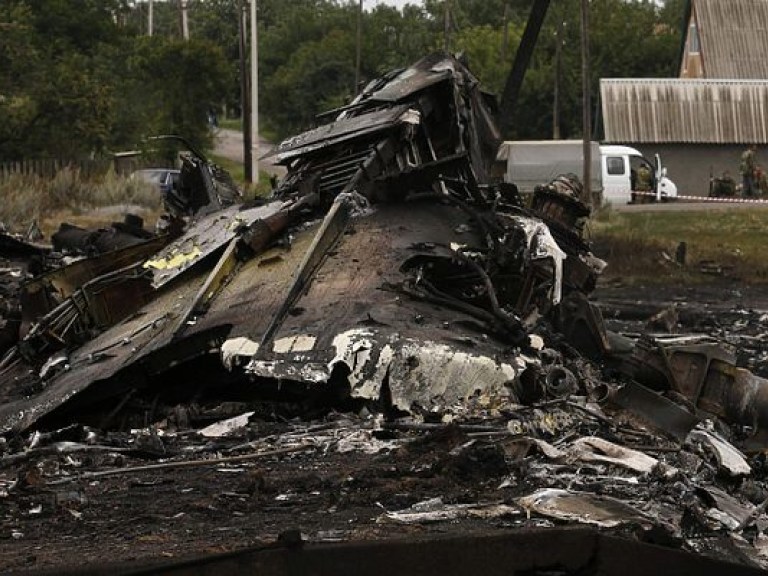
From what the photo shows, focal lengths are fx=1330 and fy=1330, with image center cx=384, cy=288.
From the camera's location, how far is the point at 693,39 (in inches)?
1938

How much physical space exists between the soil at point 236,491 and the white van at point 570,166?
25.4 metres

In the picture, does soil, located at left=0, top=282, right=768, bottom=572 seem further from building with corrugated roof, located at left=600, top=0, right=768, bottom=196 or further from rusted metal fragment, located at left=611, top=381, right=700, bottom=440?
building with corrugated roof, located at left=600, top=0, right=768, bottom=196

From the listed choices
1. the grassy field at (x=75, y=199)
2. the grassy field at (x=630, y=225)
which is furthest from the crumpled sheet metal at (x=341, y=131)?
the grassy field at (x=75, y=199)

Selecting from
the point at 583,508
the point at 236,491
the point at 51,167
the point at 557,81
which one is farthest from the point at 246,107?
the point at 583,508

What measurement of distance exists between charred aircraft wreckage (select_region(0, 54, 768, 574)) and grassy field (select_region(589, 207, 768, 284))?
12.3m

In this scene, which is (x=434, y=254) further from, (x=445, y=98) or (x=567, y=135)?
(x=567, y=135)

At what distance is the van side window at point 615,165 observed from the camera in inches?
1275

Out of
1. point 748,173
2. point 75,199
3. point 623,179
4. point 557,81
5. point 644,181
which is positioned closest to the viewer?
point 75,199

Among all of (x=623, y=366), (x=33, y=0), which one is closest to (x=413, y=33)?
(x=33, y=0)

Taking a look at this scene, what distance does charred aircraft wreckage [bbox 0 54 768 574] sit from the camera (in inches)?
254

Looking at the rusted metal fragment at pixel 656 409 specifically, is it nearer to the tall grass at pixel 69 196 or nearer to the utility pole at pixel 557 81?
the tall grass at pixel 69 196

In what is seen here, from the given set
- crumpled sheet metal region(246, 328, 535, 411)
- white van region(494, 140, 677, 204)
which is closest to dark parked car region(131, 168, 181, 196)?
white van region(494, 140, 677, 204)

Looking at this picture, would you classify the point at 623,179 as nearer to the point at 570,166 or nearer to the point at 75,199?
the point at 570,166

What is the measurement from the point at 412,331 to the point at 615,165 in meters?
26.2
